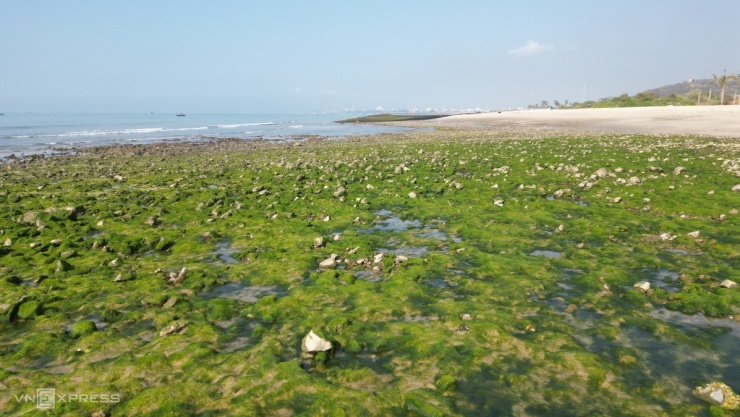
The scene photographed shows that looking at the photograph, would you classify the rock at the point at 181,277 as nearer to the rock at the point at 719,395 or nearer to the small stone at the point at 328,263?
the small stone at the point at 328,263

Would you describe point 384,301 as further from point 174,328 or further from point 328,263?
point 174,328

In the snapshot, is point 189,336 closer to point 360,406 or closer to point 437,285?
point 360,406

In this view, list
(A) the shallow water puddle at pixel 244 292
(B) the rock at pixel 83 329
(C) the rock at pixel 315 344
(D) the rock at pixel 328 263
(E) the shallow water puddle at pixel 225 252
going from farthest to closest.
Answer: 1. (E) the shallow water puddle at pixel 225 252
2. (D) the rock at pixel 328 263
3. (A) the shallow water puddle at pixel 244 292
4. (B) the rock at pixel 83 329
5. (C) the rock at pixel 315 344

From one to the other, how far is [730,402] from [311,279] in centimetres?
752

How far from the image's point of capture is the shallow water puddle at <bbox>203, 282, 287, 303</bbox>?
9.08 meters

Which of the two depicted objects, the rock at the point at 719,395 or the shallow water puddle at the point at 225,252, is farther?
the shallow water puddle at the point at 225,252

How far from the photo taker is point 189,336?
23.8 ft

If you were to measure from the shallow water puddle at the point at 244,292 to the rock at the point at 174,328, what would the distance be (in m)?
1.54

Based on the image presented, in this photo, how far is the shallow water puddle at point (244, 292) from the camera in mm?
9078

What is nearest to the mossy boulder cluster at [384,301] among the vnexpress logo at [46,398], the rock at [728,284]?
the rock at [728,284]

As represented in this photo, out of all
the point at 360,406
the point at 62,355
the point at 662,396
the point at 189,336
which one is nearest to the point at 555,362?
the point at 662,396

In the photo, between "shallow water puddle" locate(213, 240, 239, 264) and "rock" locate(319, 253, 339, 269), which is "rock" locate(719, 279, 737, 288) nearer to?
"rock" locate(319, 253, 339, 269)

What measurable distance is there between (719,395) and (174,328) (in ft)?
26.9

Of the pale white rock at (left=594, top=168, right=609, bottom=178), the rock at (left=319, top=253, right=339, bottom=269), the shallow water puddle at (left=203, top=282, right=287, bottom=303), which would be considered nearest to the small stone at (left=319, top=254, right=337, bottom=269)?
the rock at (left=319, top=253, right=339, bottom=269)
